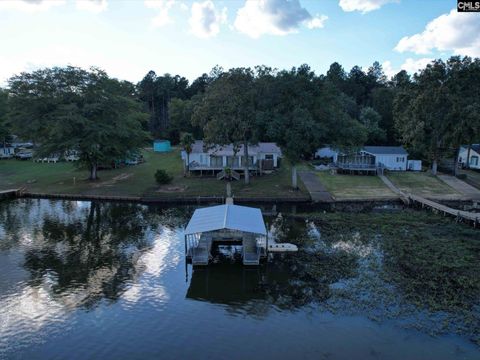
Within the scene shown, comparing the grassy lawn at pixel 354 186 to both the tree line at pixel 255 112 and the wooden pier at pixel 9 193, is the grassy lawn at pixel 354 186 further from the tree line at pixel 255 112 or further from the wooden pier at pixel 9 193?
the wooden pier at pixel 9 193

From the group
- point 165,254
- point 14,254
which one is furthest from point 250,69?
point 14,254

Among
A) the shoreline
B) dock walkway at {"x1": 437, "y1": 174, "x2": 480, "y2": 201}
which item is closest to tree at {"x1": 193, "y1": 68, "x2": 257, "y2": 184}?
the shoreline

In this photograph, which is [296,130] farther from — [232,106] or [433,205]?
[433,205]

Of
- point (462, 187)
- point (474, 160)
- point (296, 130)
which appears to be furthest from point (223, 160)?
point (474, 160)

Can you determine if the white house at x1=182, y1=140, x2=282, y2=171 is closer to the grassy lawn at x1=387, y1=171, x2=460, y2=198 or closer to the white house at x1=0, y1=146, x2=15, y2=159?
the grassy lawn at x1=387, y1=171, x2=460, y2=198

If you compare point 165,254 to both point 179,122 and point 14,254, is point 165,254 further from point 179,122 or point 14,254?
point 179,122
